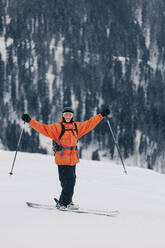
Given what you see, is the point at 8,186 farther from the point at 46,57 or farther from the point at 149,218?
the point at 46,57

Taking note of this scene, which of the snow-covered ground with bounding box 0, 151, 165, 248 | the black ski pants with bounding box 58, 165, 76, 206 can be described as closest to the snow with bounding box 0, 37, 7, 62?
the snow-covered ground with bounding box 0, 151, 165, 248

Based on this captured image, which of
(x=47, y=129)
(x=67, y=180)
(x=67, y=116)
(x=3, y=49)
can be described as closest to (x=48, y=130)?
(x=47, y=129)

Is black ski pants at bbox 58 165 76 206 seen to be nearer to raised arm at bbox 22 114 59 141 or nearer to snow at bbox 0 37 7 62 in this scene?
raised arm at bbox 22 114 59 141

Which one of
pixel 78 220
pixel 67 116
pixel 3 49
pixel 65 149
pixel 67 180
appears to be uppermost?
pixel 3 49

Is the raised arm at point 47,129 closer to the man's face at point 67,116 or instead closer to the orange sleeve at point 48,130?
the orange sleeve at point 48,130

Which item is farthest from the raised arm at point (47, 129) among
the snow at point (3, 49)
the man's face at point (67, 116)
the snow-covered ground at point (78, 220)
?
the snow at point (3, 49)

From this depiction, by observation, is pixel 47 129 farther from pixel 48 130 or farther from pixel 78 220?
pixel 78 220

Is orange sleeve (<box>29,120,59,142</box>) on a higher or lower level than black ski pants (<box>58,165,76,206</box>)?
higher

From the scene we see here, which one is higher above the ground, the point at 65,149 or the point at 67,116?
the point at 67,116

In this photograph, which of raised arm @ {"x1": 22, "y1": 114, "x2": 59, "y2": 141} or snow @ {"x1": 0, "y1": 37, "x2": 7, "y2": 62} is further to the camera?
snow @ {"x1": 0, "y1": 37, "x2": 7, "y2": 62}

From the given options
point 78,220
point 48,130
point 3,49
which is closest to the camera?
point 78,220

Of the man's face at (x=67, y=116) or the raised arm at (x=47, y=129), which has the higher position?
the man's face at (x=67, y=116)

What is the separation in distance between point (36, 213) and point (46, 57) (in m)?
35.7

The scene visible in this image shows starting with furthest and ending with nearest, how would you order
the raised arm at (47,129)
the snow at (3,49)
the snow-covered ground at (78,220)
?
1. the snow at (3,49)
2. the raised arm at (47,129)
3. the snow-covered ground at (78,220)
